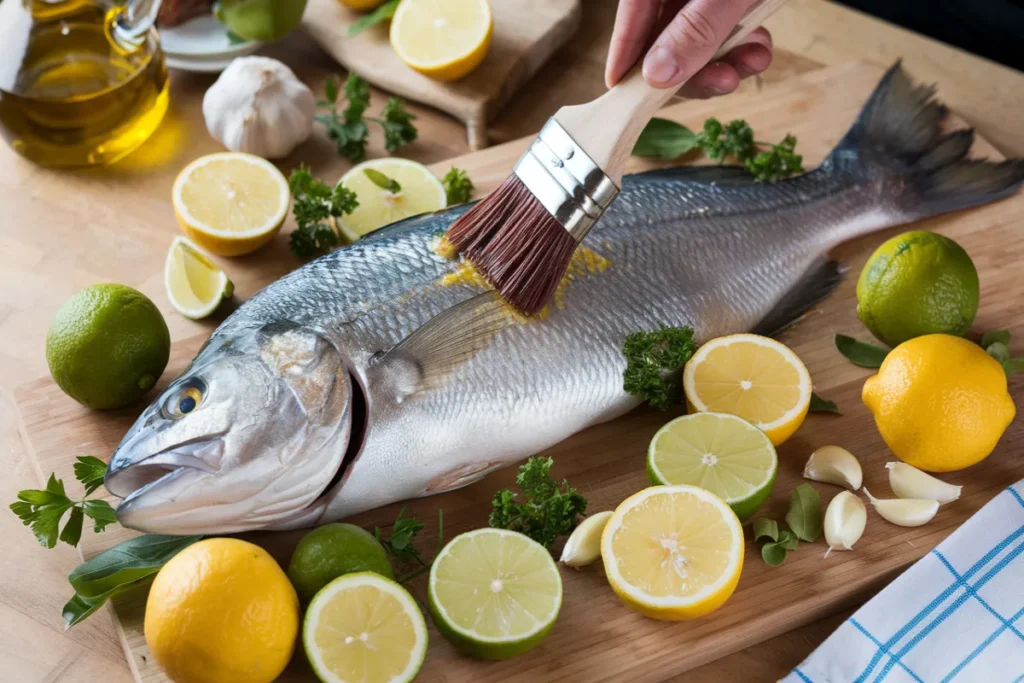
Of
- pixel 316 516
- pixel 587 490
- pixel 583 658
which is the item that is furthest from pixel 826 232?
pixel 316 516

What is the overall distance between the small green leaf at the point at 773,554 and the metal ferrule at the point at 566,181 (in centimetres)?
66

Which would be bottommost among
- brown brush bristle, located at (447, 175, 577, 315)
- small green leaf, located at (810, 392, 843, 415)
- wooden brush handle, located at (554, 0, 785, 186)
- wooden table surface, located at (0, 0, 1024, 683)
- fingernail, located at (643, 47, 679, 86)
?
wooden table surface, located at (0, 0, 1024, 683)

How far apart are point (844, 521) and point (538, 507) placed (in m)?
0.56

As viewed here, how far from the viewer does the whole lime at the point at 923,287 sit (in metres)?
2.17

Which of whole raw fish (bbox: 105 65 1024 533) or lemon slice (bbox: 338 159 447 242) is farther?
lemon slice (bbox: 338 159 447 242)

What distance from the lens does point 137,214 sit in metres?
2.63

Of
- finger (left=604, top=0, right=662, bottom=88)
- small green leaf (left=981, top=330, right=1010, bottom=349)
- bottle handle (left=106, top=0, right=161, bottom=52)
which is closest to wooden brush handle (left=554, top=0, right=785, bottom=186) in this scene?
finger (left=604, top=0, right=662, bottom=88)

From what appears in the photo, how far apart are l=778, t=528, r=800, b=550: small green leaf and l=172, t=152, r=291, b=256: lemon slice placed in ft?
4.24

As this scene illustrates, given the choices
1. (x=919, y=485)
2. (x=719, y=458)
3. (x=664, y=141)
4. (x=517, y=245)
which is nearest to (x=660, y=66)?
(x=517, y=245)

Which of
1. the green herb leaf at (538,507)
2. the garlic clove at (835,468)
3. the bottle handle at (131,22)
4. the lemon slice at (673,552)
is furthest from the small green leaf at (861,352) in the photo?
the bottle handle at (131,22)

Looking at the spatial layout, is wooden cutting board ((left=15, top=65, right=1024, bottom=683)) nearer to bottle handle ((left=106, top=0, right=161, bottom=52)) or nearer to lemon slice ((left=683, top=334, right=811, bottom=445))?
lemon slice ((left=683, top=334, right=811, bottom=445))

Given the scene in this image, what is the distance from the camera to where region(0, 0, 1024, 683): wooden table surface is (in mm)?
1898

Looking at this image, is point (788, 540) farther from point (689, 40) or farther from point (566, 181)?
point (689, 40)

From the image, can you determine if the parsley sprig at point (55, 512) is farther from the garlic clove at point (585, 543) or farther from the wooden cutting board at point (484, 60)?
the wooden cutting board at point (484, 60)
